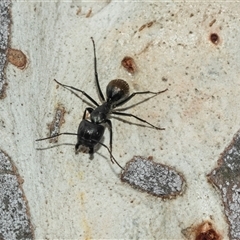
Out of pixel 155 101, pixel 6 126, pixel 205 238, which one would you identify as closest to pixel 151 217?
pixel 205 238

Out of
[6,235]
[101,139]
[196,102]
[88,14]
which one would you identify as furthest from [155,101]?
[6,235]

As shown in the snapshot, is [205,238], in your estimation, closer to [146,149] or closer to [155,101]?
[146,149]

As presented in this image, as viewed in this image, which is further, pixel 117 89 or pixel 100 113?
pixel 100 113

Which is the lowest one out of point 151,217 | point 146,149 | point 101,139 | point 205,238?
point 205,238

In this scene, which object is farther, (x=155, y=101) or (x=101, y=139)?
(x=101, y=139)

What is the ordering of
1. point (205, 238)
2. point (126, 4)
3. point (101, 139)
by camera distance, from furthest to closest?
point (101, 139)
point (126, 4)
point (205, 238)

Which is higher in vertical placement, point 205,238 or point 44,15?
point 44,15

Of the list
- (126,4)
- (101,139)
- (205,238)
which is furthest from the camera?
(101,139)
